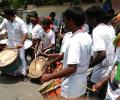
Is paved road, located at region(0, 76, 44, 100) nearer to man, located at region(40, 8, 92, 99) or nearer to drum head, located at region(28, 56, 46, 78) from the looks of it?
drum head, located at region(28, 56, 46, 78)

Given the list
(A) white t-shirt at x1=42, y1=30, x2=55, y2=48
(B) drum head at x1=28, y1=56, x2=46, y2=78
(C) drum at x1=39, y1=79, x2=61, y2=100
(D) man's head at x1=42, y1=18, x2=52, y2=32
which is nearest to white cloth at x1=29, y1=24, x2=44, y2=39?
(A) white t-shirt at x1=42, y1=30, x2=55, y2=48

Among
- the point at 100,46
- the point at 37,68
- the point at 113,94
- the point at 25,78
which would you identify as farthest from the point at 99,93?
the point at 25,78

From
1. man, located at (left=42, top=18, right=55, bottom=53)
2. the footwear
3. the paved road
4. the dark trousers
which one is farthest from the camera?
man, located at (left=42, top=18, right=55, bottom=53)

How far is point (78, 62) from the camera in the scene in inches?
168

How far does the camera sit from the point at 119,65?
3.36m

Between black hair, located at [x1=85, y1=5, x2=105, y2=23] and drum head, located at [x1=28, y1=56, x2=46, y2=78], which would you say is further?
drum head, located at [x1=28, y1=56, x2=46, y2=78]

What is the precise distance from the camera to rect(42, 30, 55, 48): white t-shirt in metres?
10.5

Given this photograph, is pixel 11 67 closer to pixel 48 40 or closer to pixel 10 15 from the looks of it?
pixel 10 15

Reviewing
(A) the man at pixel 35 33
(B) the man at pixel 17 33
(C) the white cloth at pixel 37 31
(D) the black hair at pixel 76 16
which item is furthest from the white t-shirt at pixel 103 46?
(C) the white cloth at pixel 37 31

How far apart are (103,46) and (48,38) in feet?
18.8

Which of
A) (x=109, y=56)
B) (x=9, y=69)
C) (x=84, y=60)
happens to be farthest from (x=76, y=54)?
(x=9, y=69)

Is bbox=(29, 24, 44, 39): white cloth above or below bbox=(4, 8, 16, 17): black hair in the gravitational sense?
below

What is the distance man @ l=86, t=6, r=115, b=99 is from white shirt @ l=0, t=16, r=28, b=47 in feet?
15.4

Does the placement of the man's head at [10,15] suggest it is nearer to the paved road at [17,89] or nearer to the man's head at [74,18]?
the paved road at [17,89]
